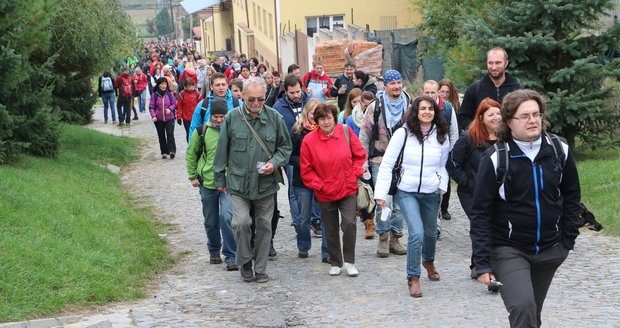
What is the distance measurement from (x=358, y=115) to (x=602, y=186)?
3681 millimetres

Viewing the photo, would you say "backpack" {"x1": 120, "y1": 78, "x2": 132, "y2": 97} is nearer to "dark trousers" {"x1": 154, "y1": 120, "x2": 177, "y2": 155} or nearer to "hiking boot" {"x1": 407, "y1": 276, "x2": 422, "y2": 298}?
"dark trousers" {"x1": 154, "y1": 120, "x2": 177, "y2": 155}

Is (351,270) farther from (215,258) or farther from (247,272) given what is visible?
(215,258)

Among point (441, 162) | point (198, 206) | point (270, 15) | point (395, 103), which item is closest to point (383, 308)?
point (441, 162)

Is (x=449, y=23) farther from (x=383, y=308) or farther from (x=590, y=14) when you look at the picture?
(x=383, y=308)

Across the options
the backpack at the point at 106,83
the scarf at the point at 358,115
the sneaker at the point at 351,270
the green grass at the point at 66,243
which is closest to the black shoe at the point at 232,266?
the green grass at the point at 66,243

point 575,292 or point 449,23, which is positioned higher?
point 449,23

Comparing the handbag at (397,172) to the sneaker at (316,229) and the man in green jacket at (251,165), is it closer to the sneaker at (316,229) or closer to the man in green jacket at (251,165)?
the man in green jacket at (251,165)

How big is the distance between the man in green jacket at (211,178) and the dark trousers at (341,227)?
105 cm

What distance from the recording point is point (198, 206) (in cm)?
1491

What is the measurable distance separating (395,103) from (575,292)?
2.82 m

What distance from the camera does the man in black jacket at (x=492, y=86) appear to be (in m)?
10.1

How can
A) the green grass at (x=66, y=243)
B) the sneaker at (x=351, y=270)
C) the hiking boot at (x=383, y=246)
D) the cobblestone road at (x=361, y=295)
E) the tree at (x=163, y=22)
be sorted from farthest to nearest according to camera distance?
the tree at (x=163, y=22) < the hiking boot at (x=383, y=246) < the sneaker at (x=351, y=270) < the green grass at (x=66, y=243) < the cobblestone road at (x=361, y=295)

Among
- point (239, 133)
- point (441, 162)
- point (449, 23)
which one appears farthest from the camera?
point (449, 23)

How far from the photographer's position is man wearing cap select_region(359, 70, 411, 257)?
34.5ft
